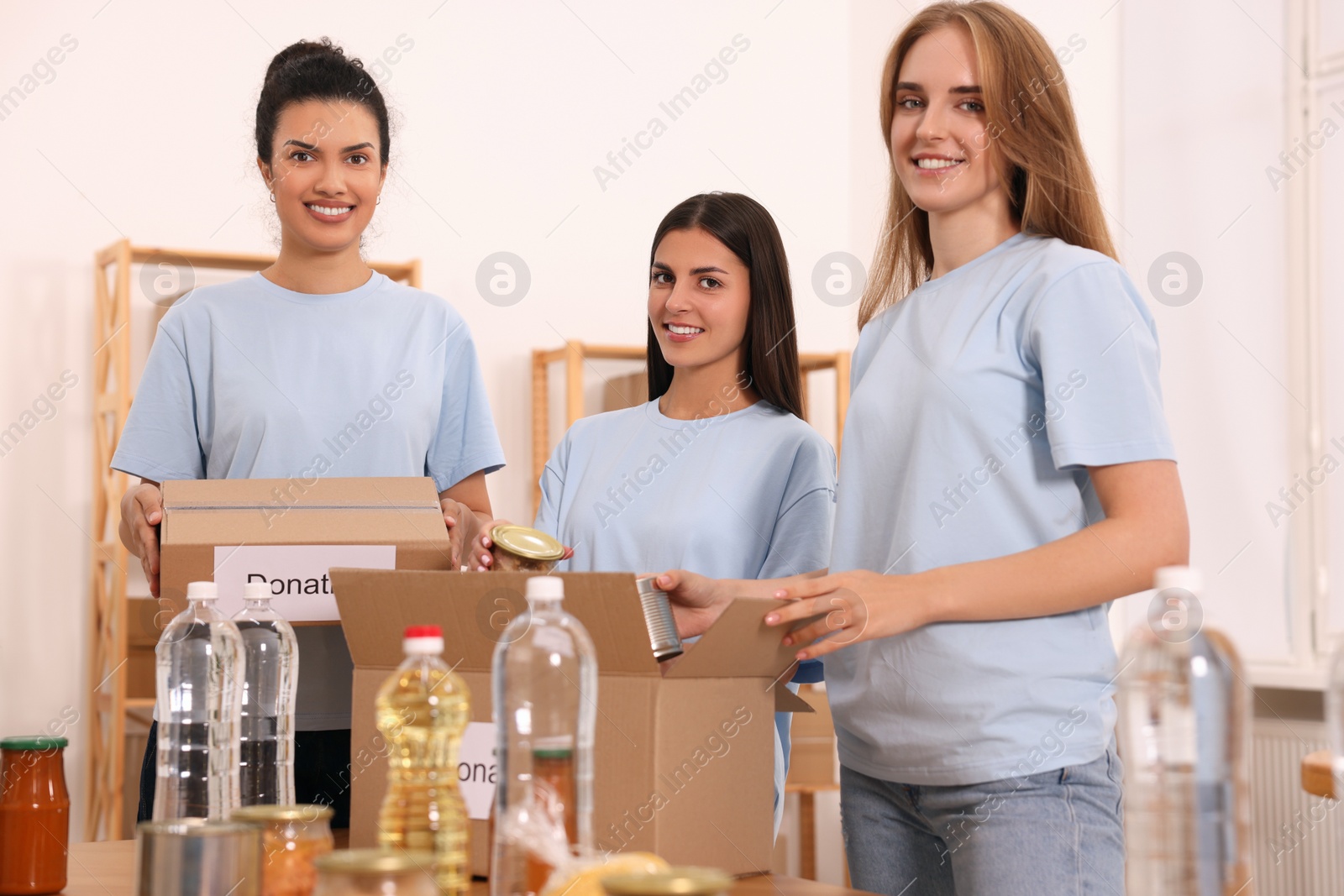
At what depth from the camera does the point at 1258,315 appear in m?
3.20

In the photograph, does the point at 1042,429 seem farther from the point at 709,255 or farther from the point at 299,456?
the point at 299,456

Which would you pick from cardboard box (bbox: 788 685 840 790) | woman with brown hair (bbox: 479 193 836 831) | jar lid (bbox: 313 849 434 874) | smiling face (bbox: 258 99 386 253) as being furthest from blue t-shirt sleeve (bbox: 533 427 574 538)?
cardboard box (bbox: 788 685 840 790)

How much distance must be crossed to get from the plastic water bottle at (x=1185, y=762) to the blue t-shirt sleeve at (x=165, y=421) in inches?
48.3

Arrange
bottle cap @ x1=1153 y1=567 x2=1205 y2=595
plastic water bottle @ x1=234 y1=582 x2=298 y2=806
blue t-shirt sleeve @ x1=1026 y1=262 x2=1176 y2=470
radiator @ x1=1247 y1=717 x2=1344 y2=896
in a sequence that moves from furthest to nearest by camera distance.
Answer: radiator @ x1=1247 y1=717 x2=1344 y2=896 → plastic water bottle @ x1=234 y1=582 x2=298 y2=806 → blue t-shirt sleeve @ x1=1026 y1=262 x2=1176 y2=470 → bottle cap @ x1=1153 y1=567 x2=1205 y2=595

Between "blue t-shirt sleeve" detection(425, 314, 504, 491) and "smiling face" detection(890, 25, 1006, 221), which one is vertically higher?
"smiling face" detection(890, 25, 1006, 221)

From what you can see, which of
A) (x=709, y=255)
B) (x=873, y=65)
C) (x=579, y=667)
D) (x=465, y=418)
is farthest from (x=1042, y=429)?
(x=873, y=65)

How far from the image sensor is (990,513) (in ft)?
3.99

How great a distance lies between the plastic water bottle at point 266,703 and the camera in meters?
1.26

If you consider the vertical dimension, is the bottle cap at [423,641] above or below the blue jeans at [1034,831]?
above

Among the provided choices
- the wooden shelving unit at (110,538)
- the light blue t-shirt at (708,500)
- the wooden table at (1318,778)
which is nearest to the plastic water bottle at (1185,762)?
the light blue t-shirt at (708,500)

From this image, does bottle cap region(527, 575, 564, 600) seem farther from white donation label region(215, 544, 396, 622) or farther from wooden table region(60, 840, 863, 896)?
white donation label region(215, 544, 396, 622)

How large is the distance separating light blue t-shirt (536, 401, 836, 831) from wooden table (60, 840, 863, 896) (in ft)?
1.23

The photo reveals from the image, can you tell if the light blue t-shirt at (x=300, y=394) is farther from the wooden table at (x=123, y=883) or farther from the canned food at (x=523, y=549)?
→ the canned food at (x=523, y=549)

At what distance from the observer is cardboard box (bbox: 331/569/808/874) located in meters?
1.04
